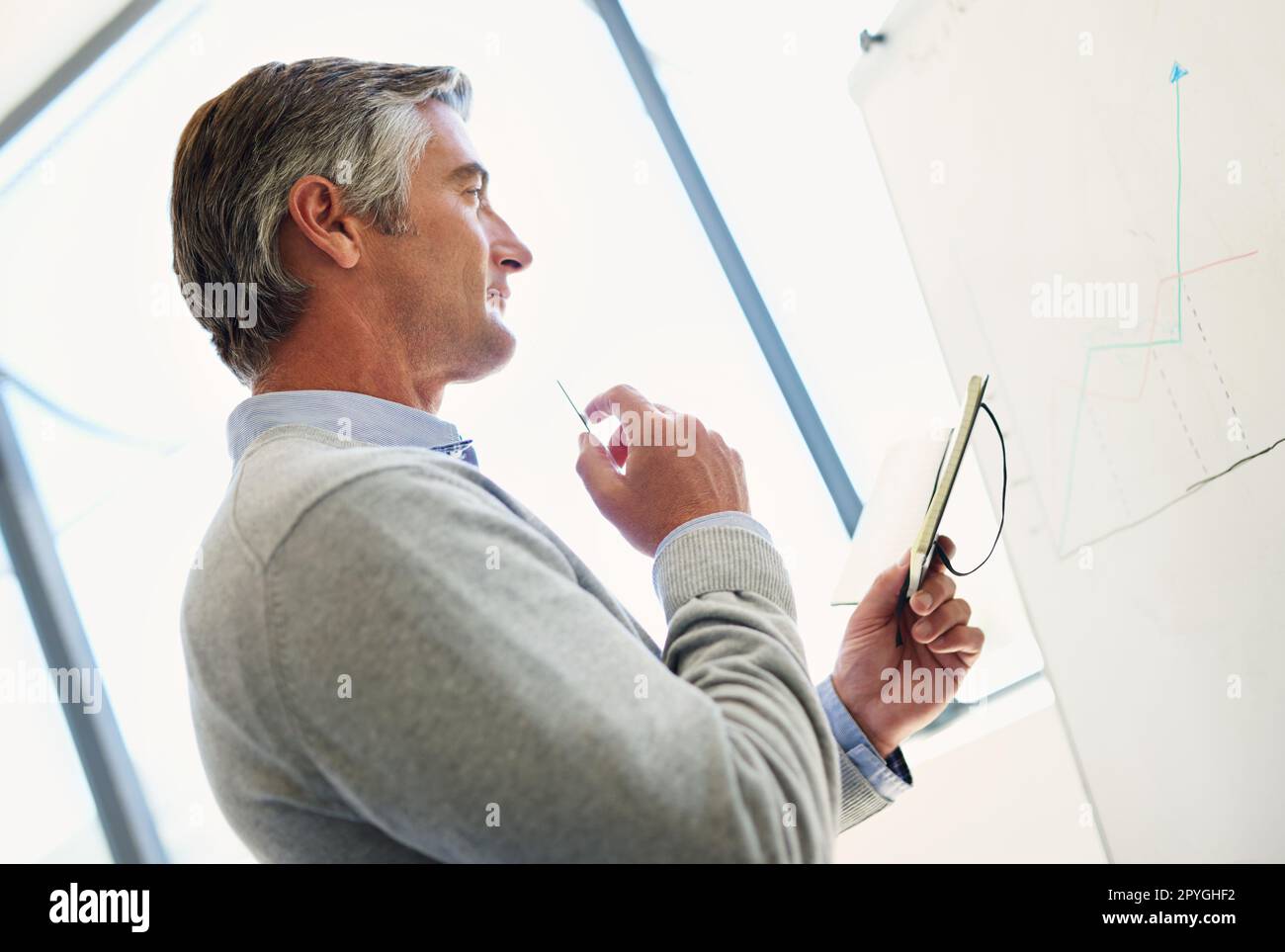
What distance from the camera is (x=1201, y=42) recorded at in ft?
2.93

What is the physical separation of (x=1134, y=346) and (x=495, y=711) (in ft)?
2.67

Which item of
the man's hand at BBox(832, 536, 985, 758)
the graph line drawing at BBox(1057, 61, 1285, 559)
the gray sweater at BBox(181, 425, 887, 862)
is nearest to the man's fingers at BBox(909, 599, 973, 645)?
the man's hand at BBox(832, 536, 985, 758)

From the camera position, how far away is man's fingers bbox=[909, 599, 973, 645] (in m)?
0.96

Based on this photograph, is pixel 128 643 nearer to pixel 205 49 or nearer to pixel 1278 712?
pixel 205 49

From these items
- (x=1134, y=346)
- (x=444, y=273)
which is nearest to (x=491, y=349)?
(x=444, y=273)

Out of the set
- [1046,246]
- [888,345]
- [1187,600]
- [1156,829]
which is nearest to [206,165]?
[1046,246]

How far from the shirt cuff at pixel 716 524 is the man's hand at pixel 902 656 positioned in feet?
0.78

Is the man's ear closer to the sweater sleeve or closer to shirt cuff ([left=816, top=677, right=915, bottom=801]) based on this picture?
the sweater sleeve

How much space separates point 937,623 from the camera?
959 millimetres

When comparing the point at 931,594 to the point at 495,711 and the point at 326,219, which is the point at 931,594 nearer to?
the point at 495,711

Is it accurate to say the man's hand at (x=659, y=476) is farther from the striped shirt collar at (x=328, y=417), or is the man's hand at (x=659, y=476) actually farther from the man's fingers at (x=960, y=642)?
the man's fingers at (x=960, y=642)

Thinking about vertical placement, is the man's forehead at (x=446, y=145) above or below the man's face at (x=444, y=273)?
above

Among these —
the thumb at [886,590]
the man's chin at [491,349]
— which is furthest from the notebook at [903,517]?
the man's chin at [491,349]

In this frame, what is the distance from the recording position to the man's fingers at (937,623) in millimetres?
958
